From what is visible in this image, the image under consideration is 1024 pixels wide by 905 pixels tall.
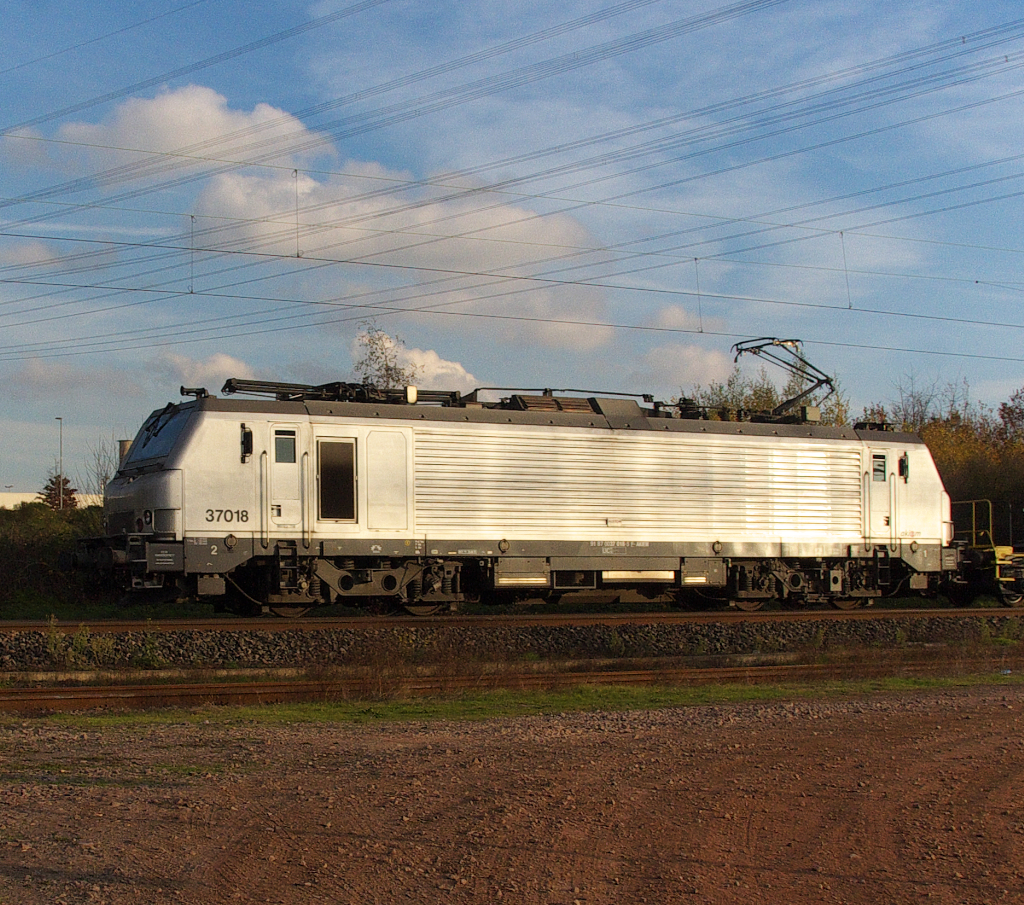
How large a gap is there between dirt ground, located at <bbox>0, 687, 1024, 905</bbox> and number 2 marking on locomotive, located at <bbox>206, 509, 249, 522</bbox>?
7.37 meters

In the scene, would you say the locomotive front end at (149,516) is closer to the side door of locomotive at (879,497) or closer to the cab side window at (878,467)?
the side door of locomotive at (879,497)

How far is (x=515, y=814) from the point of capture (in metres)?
6.27

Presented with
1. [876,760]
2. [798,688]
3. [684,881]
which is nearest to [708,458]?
[798,688]

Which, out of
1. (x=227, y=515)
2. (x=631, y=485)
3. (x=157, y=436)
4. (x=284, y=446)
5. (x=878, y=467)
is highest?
(x=157, y=436)

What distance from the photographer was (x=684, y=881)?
520cm

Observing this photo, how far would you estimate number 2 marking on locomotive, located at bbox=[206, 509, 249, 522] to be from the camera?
16.7 m

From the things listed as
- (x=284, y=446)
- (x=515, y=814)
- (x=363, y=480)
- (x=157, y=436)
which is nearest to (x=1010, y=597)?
(x=363, y=480)

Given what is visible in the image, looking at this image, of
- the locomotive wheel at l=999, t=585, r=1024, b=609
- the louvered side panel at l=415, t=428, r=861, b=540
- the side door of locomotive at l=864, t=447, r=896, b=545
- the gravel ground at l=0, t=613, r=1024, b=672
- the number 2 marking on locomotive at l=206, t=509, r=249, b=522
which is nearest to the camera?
the gravel ground at l=0, t=613, r=1024, b=672

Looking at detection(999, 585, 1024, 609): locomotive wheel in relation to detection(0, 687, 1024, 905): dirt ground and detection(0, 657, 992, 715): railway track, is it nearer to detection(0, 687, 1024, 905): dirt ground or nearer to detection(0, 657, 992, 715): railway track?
detection(0, 657, 992, 715): railway track

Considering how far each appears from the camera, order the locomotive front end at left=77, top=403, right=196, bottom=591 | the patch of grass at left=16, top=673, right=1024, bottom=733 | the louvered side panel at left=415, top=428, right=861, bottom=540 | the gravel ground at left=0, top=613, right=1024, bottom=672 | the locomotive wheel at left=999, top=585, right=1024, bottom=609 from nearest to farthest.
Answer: the patch of grass at left=16, top=673, right=1024, bottom=733
the gravel ground at left=0, top=613, right=1024, bottom=672
the locomotive front end at left=77, top=403, right=196, bottom=591
the louvered side panel at left=415, top=428, right=861, bottom=540
the locomotive wheel at left=999, top=585, right=1024, bottom=609

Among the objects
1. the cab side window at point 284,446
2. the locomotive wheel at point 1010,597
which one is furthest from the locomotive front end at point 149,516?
the locomotive wheel at point 1010,597

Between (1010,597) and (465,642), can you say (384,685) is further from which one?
(1010,597)

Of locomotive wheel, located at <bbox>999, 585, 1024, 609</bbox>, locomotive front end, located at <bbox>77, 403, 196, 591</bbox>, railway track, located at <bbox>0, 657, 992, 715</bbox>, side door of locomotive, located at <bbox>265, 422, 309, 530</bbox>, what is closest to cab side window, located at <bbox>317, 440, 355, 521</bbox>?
side door of locomotive, located at <bbox>265, 422, 309, 530</bbox>

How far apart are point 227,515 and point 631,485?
740 cm
